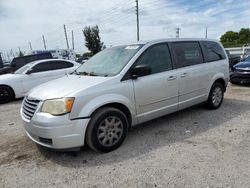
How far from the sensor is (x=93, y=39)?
134 feet

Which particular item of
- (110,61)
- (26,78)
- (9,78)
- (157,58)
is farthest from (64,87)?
(9,78)

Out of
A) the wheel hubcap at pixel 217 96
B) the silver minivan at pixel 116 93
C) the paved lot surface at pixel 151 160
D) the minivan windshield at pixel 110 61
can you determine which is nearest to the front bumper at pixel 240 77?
the wheel hubcap at pixel 217 96

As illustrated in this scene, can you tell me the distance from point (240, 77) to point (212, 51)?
4043 mm

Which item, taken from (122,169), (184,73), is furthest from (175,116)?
(122,169)

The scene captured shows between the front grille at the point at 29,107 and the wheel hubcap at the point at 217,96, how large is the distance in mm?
4076

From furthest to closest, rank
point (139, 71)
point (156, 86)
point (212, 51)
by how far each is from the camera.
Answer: point (212, 51)
point (156, 86)
point (139, 71)

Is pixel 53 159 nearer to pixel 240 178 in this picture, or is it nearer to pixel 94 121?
pixel 94 121

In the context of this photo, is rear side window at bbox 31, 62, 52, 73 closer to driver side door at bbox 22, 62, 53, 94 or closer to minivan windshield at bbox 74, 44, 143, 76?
driver side door at bbox 22, 62, 53, 94

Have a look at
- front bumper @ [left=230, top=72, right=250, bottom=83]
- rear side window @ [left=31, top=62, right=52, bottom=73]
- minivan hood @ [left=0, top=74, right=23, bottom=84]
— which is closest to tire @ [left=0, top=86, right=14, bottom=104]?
minivan hood @ [left=0, top=74, right=23, bottom=84]

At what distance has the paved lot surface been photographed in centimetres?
292

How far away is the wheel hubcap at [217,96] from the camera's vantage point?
563cm

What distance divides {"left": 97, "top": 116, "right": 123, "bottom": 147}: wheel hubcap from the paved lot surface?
20 centimetres

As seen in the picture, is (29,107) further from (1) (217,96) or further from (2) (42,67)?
(2) (42,67)

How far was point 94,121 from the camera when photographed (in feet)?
11.4
